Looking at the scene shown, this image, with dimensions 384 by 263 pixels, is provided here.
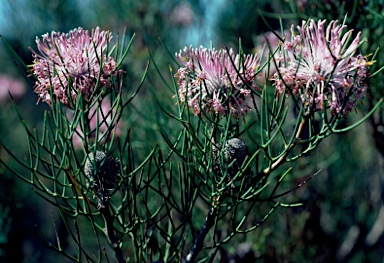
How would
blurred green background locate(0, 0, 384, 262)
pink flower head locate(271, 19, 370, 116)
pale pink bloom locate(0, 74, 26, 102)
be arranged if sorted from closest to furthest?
1. pink flower head locate(271, 19, 370, 116)
2. blurred green background locate(0, 0, 384, 262)
3. pale pink bloom locate(0, 74, 26, 102)

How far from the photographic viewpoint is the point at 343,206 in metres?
2.22

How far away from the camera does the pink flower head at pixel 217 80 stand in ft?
2.05

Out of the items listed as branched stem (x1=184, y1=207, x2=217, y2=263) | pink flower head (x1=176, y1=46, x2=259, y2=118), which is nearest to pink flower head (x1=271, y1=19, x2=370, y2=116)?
pink flower head (x1=176, y1=46, x2=259, y2=118)

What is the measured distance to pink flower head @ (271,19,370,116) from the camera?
56 cm

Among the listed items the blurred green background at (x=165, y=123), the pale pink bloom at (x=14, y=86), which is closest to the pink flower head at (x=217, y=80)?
the blurred green background at (x=165, y=123)

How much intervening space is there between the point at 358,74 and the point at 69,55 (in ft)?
1.09

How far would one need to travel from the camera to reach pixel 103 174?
2.06 ft

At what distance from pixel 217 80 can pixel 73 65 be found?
0.17 meters

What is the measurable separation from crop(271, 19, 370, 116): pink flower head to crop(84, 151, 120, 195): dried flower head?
0.22 metres

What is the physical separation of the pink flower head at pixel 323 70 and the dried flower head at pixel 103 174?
0.22 metres

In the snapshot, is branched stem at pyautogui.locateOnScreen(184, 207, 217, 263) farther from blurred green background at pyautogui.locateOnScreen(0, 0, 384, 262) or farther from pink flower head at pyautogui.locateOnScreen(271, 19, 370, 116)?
blurred green background at pyautogui.locateOnScreen(0, 0, 384, 262)

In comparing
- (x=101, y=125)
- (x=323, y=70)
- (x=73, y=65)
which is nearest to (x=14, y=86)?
(x=101, y=125)

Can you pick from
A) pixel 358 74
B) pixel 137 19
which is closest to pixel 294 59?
pixel 358 74

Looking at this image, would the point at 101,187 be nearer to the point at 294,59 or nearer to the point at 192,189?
the point at 192,189
